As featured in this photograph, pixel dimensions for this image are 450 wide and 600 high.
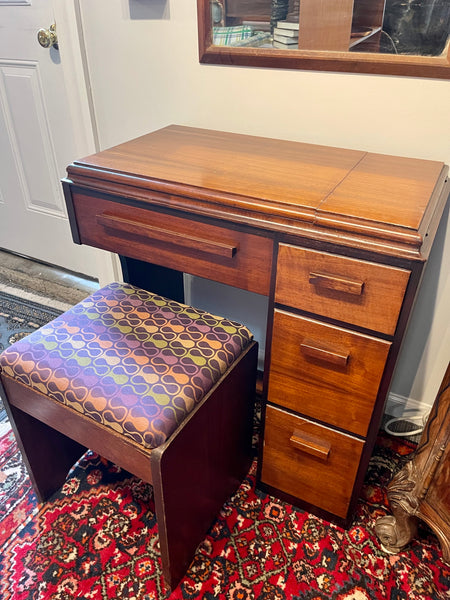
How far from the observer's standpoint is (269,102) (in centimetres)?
123

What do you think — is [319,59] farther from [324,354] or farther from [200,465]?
[200,465]

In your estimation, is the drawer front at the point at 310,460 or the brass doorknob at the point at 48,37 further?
the brass doorknob at the point at 48,37

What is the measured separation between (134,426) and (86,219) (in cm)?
53

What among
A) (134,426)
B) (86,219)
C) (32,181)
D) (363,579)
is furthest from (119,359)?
(32,181)

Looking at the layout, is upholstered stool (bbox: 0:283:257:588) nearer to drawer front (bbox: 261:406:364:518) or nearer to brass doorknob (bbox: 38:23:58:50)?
drawer front (bbox: 261:406:364:518)

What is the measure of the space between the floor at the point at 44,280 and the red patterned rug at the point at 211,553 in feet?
3.25

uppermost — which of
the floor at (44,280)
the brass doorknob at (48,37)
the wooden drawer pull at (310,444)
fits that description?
the brass doorknob at (48,37)

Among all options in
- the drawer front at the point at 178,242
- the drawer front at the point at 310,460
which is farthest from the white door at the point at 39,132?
the drawer front at the point at 310,460

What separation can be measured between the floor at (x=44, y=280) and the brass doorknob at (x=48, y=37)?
974 mm

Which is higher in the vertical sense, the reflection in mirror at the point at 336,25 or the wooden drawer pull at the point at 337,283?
the reflection in mirror at the point at 336,25

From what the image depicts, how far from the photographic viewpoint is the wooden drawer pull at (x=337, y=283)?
785 millimetres

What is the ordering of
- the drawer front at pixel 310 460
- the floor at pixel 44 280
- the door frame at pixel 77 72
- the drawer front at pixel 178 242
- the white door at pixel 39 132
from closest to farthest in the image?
the drawer front at pixel 178 242
the drawer front at pixel 310 460
the door frame at pixel 77 72
the white door at pixel 39 132
the floor at pixel 44 280

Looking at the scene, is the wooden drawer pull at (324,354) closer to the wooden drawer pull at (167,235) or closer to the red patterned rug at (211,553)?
the wooden drawer pull at (167,235)

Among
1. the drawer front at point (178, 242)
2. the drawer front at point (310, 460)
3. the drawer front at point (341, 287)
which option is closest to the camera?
the drawer front at point (341, 287)
